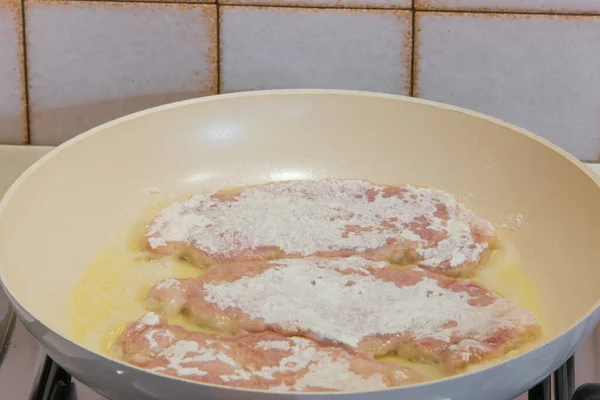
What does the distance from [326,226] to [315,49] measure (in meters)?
0.31

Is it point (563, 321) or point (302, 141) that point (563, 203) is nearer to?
point (563, 321)

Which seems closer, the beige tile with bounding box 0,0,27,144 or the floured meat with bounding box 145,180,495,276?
the floured meat with bounding box 145,180,495,276

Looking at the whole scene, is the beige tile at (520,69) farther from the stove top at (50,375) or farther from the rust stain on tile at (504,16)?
the stove top at (50,375)

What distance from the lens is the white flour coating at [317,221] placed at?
40.4 inches

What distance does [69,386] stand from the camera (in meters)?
0.86

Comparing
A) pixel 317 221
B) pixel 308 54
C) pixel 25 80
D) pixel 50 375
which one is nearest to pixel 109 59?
pixel 25 80

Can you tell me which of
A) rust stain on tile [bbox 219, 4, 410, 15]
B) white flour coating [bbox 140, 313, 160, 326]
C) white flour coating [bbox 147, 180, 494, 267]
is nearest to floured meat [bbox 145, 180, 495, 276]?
white flour coating [bbox 147, 180, 494, 267]

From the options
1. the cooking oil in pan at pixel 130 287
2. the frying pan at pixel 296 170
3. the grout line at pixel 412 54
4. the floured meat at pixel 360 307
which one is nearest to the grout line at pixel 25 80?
the frying pan at pixel 296 170

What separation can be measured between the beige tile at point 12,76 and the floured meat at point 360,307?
48 cm

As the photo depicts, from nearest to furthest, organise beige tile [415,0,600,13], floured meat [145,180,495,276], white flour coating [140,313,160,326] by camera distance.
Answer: white flour coating [140,313,160,326], floured meat [145,180,495,276], beige tile [415,0,600,13]

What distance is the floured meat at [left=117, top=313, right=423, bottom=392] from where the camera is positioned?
790 millimetres

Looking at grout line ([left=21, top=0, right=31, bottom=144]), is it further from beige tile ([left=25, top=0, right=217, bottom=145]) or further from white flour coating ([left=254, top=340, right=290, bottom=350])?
white flour coating ([left=254, top=340, right=290, bottom=350])

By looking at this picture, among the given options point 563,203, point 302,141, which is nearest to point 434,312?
point 563,203

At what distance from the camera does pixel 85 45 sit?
4.05 feet
